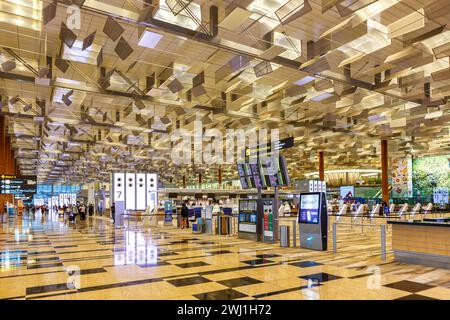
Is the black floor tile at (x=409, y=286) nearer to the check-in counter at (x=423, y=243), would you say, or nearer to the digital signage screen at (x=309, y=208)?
the check-in counter at (x=423, y=243)

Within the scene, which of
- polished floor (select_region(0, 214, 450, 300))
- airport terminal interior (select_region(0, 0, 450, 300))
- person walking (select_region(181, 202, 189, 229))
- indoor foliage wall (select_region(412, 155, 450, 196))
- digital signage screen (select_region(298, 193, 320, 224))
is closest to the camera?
polished floor (select_region(0, 214, 450, 300))

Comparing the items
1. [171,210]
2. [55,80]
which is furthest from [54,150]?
[55,80]

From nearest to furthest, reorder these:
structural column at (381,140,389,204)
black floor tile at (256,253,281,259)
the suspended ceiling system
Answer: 1. the suspended ceiling system
2. black floor tile at (256,253,281,259)
3. structural column at (381,140,389,204)

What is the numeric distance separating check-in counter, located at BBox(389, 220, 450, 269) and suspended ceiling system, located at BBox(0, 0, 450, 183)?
13.9 feet

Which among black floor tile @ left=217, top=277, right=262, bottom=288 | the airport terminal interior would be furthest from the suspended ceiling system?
black floor tile @ left=217, top=277, right=262, bottom=288

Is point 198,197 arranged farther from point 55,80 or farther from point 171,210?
point 55,80

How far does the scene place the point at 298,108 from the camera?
16.5 meters

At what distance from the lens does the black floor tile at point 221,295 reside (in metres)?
4.67

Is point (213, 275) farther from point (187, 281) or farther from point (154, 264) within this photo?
point (154, 264)

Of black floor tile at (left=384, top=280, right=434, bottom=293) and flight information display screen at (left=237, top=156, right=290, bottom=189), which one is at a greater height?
flight information display screen at (left=237, top=156, right=290, bottom=189)

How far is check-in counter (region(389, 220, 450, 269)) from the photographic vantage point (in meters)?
6.51

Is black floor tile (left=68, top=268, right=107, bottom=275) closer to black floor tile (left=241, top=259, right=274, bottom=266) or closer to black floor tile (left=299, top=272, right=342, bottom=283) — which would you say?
black floor tile (left=241, top=259, right=274, bottom=266)

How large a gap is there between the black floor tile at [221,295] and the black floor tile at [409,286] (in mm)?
2151
